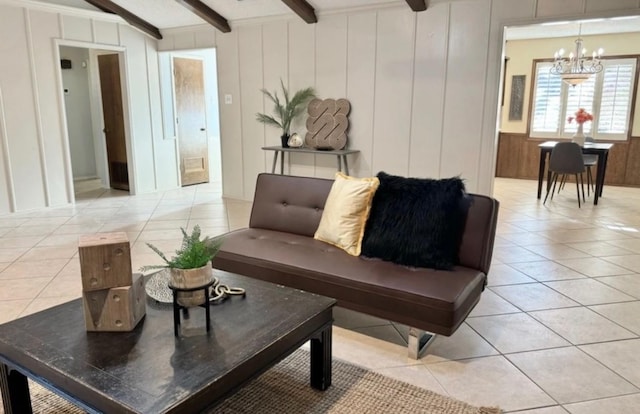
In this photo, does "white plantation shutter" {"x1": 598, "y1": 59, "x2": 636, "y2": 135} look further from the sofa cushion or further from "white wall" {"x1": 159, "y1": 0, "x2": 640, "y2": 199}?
the sofa cushion

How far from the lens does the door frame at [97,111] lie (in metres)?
5.72

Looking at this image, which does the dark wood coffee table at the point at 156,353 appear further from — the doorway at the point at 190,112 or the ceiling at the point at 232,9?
the doorway at the point at 190,112

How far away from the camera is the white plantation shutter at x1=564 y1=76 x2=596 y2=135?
7.48 meters

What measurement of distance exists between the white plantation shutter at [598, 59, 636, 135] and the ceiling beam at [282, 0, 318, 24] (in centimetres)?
519

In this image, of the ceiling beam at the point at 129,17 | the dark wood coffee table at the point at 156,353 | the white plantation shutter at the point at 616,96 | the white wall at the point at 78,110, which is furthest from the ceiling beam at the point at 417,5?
the white wall at the point at 78,110

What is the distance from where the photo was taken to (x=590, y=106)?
753 cm

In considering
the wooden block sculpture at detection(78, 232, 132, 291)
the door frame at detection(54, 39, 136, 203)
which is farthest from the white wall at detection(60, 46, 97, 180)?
the wooden block sculpture at detection(78, 232, 132, 291)

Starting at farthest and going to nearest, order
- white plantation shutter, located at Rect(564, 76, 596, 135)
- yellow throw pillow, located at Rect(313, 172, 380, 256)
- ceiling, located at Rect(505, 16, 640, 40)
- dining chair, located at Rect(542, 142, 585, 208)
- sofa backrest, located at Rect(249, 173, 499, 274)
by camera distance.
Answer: white plantation shutter, located at Rect(564, 76, 596, 135) < ceiling, located at Rect(505, 16, 640, 40) < dining chair, located at Rect(542, 142, 585, 208) < yellow throw pillow, located at Rect(313, 172, 380, 256) < sofa backrest, located at Rect(249, 173, 499, 274)

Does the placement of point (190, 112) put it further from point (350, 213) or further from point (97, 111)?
point (350, 213)

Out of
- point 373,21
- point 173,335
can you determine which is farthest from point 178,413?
point 373,21

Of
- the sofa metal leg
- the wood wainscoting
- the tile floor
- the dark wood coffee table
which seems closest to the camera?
the dark wood coffee table

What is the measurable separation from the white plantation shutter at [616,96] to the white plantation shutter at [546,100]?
2.18 ft

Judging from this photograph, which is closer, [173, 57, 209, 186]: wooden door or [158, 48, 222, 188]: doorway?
[158, 48, 222, 188]: doorway

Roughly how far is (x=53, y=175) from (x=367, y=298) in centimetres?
510
